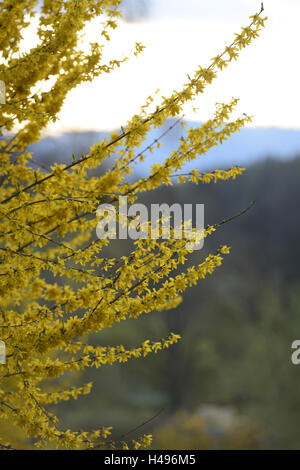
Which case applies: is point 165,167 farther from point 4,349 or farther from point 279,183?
point 279,183

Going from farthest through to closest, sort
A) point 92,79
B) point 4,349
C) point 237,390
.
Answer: point 237,390 < point 92,79 < point 4,349

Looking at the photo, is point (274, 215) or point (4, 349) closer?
point (4, 349)

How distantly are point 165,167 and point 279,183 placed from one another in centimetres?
2421

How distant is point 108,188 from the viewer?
2840 millimetres

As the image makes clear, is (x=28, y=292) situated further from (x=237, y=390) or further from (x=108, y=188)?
(x=237, y=390)

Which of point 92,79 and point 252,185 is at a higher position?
point 252,185

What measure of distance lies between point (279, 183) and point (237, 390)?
38.1 ft

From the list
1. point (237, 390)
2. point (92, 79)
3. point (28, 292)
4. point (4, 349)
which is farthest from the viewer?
A: point (237, 390)

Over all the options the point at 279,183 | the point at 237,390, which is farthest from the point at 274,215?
the point at 237,390
